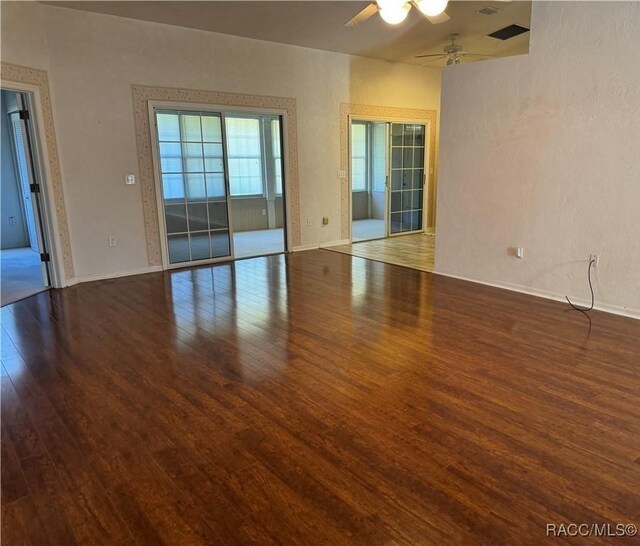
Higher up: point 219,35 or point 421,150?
point 219,35

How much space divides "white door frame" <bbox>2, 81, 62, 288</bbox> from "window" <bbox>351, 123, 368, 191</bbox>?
705 centimetres

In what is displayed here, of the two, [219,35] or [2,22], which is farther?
[219,35]

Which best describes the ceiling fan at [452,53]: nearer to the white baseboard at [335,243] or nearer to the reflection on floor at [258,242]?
the white baseboard at [335,243]

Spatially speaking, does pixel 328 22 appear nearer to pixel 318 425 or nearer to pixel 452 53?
pixel 452 53

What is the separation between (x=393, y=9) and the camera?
3.38 metres

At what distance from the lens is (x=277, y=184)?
33.4 ft

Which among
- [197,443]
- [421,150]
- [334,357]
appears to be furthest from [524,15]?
[197,443]

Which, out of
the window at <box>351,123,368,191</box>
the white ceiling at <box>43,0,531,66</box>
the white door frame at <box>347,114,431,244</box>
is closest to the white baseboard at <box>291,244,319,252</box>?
the white door frame at <box>347,114,431,244</box>

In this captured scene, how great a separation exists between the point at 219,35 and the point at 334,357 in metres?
4.95

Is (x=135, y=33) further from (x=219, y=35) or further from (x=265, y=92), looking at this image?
(x=265, y=92)

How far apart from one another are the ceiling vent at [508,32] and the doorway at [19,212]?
245 inches

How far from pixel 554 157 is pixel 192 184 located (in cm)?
450

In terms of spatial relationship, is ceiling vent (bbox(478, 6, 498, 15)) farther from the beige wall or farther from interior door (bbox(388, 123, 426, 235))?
interior door (bbox(388, 123, 426, 235))

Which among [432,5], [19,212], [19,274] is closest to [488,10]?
[432,5]
